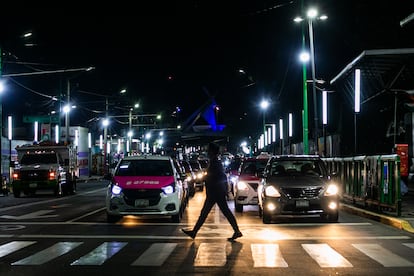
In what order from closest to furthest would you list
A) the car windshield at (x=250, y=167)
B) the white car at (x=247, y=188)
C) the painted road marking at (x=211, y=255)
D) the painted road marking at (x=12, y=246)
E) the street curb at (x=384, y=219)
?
1. the painted road marking at (x=211, y=255)
2. the painted road marking at (x=12, y=246)
3. the street curb at (x=384, y=219)
4. the white car at (x=247, y=188)
5. the car windshield at (x=250, y=167)

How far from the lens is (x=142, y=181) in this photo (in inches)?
620

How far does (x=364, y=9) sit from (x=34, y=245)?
30.9 m

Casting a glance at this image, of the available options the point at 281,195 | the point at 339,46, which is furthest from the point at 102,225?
the point at 339,46

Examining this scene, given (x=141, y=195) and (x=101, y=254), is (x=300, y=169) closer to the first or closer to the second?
(x=141, y=195)

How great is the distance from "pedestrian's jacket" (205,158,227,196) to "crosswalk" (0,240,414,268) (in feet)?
3.52

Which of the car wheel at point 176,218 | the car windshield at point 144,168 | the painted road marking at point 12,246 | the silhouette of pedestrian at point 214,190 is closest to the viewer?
the painted road marking at point 12,246

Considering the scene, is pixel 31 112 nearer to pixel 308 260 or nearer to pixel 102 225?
pixel 102 225

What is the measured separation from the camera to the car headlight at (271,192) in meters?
15.6

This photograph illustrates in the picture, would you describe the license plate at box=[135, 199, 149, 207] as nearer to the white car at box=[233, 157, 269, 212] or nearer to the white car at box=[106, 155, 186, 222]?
the white car at box=[106, 155, 186, 222]

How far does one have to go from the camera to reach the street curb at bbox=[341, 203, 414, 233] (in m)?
14.2

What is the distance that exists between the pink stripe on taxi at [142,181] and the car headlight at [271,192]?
248cm

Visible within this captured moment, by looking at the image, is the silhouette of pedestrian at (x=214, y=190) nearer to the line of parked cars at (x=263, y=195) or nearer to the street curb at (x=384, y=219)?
the line of parked cars at (x=263, y=195)

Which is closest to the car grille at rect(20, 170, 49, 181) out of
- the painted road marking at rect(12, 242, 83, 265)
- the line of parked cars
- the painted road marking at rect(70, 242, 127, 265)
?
the line of parked cars

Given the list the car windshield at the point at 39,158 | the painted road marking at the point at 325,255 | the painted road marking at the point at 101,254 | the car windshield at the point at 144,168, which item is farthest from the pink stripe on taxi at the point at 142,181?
the car windshield at the point at 39,158
